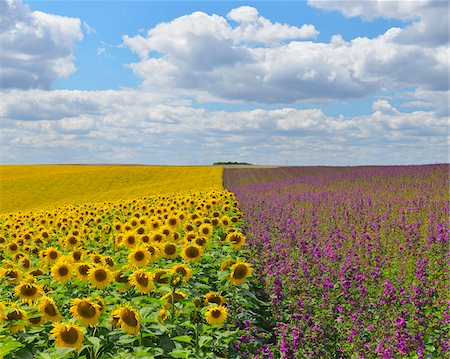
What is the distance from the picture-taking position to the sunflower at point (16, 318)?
3.93 metres

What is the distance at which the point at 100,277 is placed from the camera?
499 centimetres

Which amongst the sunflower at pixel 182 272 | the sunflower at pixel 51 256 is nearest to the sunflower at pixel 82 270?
the sunflower at pixel 182 272

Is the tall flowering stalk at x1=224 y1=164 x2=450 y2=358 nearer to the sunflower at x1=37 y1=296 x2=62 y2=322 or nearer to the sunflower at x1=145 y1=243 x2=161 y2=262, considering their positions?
the sunflower at x1=145 y1=243 x2=161 y2=262

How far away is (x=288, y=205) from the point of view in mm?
13961

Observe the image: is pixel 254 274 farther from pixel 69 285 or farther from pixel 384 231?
pixel 384 231

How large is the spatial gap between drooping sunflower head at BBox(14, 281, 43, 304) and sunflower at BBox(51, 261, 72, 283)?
48cm

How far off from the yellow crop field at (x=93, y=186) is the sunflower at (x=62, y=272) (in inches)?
850

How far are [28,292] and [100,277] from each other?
2.24 ft

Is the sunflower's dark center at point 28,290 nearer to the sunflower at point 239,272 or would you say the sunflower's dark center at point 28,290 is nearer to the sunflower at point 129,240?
the sunflower at point 239,272

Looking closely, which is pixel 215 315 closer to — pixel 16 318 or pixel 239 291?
pixel 239 291

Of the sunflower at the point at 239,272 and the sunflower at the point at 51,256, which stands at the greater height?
the sunflower at the point at 239,272

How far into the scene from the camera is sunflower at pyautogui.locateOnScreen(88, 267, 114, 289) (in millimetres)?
4961

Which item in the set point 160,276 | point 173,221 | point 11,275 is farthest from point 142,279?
point 173,221

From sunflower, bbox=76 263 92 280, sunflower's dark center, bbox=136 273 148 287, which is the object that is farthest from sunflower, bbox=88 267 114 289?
sunflower's dark center, bbox=136 273 148 287
